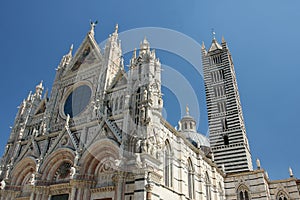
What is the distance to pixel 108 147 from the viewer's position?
17062mm

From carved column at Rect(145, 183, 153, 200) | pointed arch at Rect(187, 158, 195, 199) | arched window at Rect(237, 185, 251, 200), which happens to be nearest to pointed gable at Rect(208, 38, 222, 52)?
arched window at Rect(237, 185, 251, 200)

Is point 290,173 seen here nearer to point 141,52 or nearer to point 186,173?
point 186,173

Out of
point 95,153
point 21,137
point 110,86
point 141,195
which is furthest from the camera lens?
point 21,137

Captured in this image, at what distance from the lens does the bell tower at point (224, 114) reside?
31516 mm

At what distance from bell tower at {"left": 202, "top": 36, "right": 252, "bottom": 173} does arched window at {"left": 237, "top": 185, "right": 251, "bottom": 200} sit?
3795mm

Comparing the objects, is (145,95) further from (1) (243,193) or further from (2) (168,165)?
(1) (243,193)

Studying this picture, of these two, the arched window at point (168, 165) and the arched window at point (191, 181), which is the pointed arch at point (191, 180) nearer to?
the arched window at point (191, 181)

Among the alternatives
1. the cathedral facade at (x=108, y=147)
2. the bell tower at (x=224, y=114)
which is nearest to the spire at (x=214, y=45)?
the bell tower at (x=224, y=114)

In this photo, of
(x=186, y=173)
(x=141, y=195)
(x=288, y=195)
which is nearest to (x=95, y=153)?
(x=141, y=195)

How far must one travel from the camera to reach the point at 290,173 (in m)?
27.6

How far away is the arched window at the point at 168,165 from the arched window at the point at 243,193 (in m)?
13.1

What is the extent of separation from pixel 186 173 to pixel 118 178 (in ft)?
22.7

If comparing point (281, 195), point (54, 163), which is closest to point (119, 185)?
point (54, 163)

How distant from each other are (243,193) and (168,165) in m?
13.4
